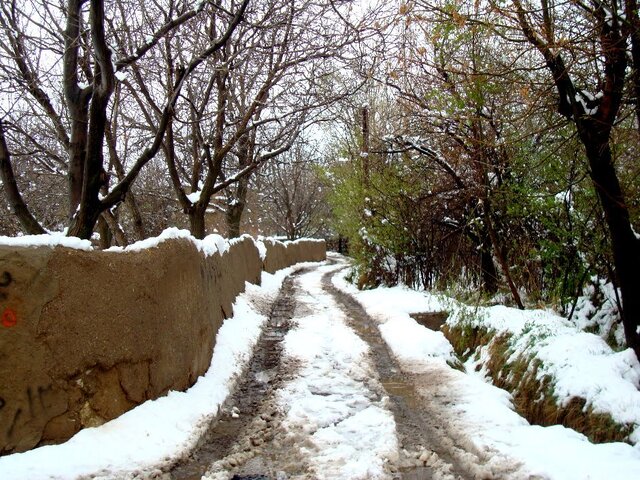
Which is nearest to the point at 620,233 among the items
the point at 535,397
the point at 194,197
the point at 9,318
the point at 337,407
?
the point at 535,397

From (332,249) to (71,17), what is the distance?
45.9 m

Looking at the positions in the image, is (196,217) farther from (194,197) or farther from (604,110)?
(604,110)

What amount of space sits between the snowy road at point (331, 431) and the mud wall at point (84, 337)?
158mm

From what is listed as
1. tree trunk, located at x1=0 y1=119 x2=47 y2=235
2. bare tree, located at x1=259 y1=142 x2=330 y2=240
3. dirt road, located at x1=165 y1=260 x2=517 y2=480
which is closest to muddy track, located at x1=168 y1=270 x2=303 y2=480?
dirt road, located at x1=165 y1=260 x2=517 y2=480

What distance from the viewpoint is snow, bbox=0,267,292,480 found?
2.88m

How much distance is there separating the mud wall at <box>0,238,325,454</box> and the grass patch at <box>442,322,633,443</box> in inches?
128

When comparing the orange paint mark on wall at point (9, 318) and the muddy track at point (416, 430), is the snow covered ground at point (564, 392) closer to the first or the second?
the muddy track at point (416, 430)

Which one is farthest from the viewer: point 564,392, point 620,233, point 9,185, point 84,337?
point 9,185

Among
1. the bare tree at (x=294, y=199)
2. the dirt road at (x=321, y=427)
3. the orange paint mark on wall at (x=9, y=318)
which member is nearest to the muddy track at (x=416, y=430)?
the dirt road at (x=321, y=427)

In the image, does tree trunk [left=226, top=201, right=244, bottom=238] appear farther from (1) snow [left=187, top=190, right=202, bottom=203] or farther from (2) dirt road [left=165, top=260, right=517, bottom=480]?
(2) dirt road [left=165, top=260, right=517, bottom=480]

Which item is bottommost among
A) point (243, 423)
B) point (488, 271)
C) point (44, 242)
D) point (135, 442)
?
point (243, 423)

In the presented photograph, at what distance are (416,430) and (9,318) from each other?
10.6ft

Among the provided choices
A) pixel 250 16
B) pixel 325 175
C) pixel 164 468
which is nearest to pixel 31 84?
pixel 250 16

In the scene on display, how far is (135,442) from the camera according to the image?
136 inches
